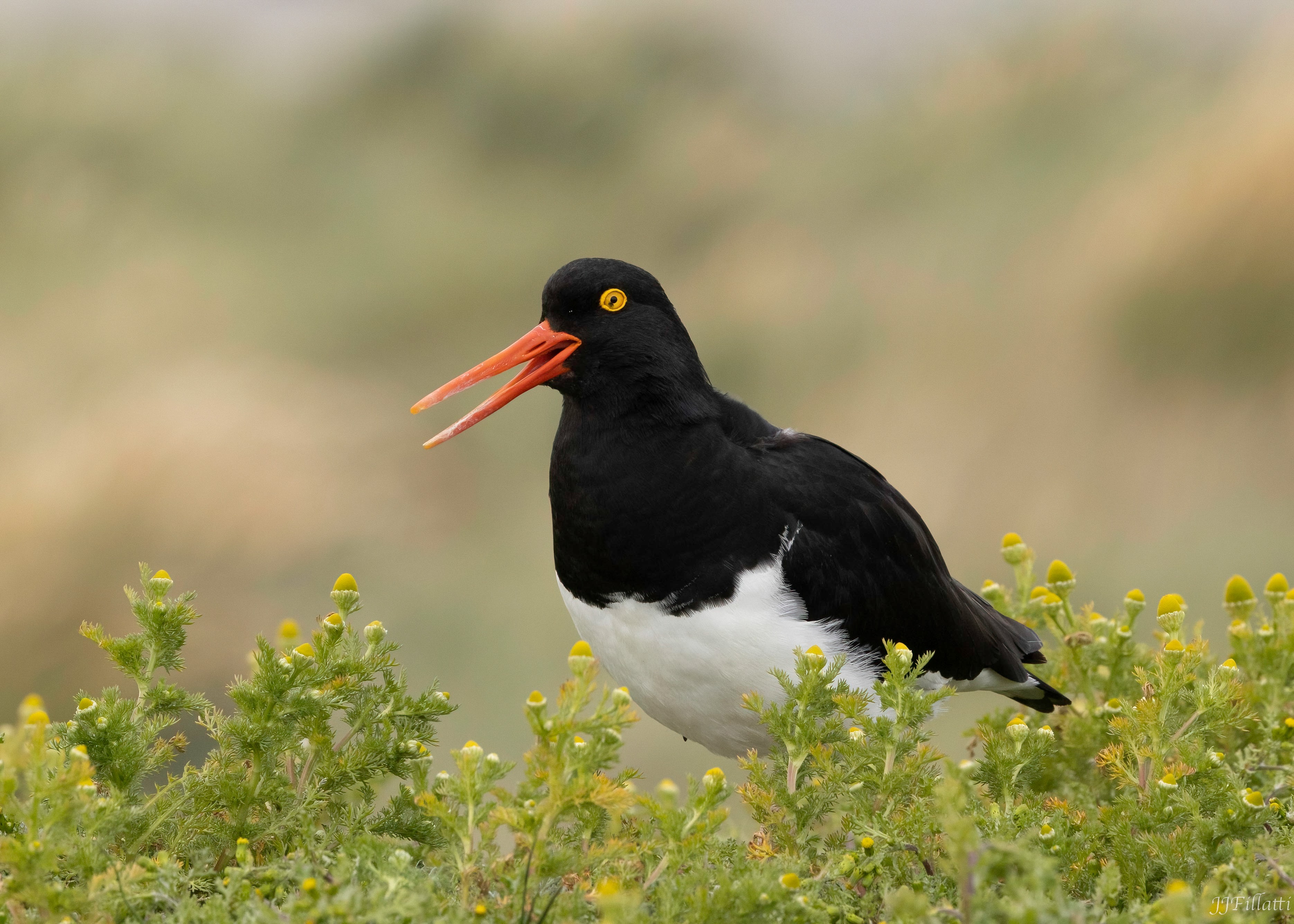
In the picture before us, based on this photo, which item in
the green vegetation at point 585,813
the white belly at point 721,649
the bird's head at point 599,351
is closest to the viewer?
the green vegetation at point 585,813

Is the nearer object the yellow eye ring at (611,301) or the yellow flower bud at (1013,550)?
the yellow eye ring at (611,301)

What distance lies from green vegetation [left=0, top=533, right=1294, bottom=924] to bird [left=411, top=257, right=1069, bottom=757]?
0.29 meters

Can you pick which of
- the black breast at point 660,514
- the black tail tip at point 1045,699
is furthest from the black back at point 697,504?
the black tail tip at point 1045,699

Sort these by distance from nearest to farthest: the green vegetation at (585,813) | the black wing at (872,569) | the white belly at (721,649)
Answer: the green vegetation at (585,813)
the white belly at (721,649)
the black wing at (872,569)

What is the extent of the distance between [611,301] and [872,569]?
1.05 meters

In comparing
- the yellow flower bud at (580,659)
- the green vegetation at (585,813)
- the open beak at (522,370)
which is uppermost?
the open beak at (522,370)

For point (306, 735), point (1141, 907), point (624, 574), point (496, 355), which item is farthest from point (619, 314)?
point (1141, 907)

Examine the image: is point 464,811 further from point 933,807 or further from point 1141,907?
point 1141,907

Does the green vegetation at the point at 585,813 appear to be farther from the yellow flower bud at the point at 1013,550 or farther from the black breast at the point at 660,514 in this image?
the yellow flower bud at the point at 1013,550

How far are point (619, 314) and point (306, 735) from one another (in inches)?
56.7

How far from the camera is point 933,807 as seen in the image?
6.77 feet

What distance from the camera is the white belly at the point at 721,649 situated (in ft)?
9.37

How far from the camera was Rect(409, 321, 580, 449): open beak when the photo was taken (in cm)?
313

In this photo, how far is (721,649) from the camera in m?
2.86
